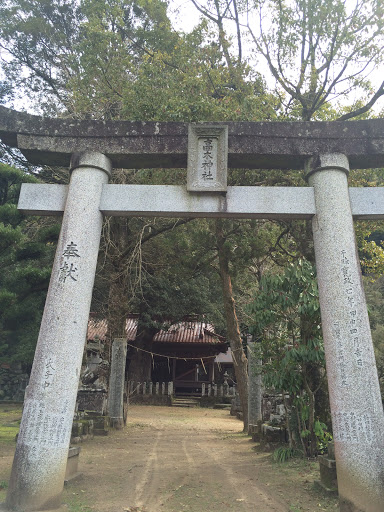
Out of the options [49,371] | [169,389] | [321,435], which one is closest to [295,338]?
[321,435]

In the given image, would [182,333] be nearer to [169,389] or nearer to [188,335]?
[188,335]

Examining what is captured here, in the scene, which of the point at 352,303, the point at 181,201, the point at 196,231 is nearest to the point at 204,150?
the point at 181,201

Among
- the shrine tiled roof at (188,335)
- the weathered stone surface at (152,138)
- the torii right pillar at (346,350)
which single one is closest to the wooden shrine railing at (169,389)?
the shrine tiled roof at (188,335)

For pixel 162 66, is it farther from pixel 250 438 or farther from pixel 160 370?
pixel 160 370

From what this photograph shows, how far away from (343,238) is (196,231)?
667 cm

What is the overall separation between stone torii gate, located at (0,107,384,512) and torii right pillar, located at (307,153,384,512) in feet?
0.04

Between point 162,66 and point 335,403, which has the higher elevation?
point 162,66

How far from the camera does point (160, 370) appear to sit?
22406 mm

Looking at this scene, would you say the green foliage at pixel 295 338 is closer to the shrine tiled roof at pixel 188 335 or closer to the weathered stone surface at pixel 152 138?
the weathered stone surface at pixel 152 138

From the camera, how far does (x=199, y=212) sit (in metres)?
4.97

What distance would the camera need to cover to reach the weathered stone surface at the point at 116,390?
35.2 feet

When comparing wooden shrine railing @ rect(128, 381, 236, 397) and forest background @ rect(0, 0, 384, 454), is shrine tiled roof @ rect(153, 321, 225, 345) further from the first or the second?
forest background @ rect(0, 0, 384, 454)

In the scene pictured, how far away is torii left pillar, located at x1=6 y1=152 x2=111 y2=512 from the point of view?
3.88 m

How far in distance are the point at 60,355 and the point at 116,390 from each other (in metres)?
7.14
